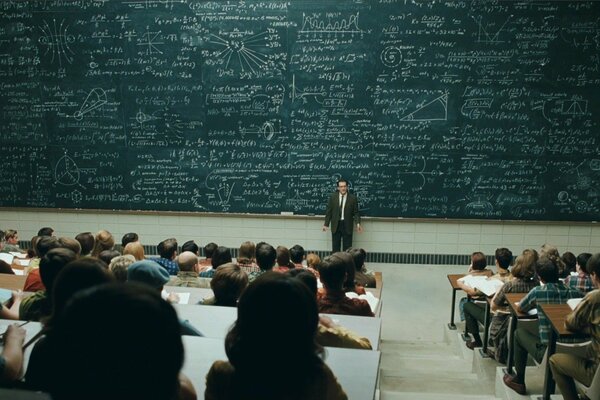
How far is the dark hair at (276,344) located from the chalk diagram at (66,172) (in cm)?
767

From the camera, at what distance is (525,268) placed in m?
4.73

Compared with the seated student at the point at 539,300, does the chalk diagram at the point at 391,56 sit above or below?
above

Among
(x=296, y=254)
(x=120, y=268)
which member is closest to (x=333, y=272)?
(x=120, y=268)

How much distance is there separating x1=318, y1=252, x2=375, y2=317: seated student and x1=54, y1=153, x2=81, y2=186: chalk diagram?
6179 mm

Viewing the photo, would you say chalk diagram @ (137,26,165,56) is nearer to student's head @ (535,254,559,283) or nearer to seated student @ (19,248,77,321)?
seated student @ (19,248,77,321)

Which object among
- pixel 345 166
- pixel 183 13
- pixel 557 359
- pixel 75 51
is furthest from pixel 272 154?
pixel 557 359

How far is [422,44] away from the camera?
7.77 m

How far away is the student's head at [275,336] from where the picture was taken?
5.63ft

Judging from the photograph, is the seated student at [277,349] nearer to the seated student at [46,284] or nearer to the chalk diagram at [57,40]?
the seated student at [46,284]

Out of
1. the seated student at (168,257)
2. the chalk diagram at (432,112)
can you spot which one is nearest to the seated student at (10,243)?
the seated student at (168,257)

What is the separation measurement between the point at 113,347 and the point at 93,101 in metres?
7.92

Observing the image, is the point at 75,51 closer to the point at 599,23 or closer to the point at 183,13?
the point at 183,13

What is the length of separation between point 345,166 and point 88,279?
6201 millimetres

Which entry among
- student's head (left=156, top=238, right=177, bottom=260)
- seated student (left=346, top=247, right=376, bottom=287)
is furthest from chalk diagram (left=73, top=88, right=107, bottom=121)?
seated student (left=346, top=247, right=376, bottom=287)
